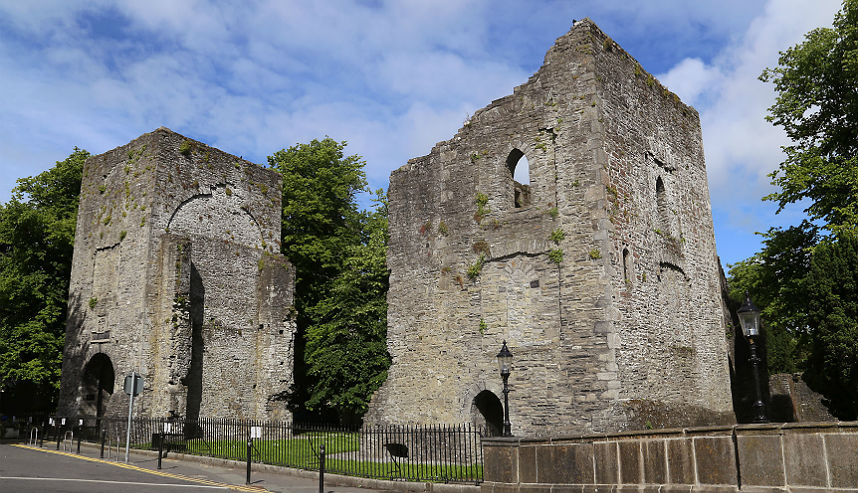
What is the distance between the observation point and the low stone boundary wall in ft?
27.4

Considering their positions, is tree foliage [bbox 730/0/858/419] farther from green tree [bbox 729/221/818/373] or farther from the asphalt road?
the asphalt road

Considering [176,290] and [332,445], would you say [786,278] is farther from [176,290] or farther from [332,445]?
[176,290]

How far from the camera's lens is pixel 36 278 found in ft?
89.1

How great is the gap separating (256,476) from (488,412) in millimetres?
6239

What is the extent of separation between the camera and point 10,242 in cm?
2744

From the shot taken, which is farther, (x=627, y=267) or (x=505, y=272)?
(x=505, y=272)

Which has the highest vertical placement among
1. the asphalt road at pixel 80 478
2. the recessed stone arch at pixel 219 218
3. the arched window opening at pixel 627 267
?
the recessed stone arch at pixel 219 218

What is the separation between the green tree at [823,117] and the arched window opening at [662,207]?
4986 millimetres

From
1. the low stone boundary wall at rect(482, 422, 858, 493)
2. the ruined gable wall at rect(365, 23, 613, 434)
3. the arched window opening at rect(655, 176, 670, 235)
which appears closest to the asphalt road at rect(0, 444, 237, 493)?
the low stone boundary wall at rect(482, 422, 858, 493)

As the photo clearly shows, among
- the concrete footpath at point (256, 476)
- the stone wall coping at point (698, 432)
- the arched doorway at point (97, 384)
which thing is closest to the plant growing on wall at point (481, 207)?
the stone wall coping at point (698, 432)

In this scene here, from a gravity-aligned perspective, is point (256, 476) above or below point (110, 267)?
below

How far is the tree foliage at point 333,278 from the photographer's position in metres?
26.8

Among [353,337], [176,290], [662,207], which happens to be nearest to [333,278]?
[353,337]

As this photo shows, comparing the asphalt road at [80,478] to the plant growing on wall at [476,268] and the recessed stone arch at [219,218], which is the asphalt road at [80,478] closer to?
the plant growing on wall at [476,268]
